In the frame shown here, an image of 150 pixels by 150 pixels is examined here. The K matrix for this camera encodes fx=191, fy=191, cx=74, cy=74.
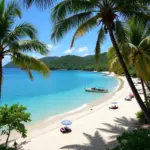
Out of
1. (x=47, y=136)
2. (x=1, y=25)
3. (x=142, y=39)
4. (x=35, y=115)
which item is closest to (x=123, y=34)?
(x=142, y=39)

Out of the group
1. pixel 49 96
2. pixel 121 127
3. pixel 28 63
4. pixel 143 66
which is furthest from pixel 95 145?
pixel 49 96

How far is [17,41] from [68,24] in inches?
87.8

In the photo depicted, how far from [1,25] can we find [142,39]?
7.82m

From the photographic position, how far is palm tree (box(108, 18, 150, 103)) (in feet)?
30.6

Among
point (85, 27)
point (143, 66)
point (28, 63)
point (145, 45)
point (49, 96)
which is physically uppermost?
point (85, 27)

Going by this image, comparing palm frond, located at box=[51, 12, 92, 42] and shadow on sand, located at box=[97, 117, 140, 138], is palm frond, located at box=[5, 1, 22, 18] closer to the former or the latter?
palm frond, located at box=[51, 12, 92, 42]

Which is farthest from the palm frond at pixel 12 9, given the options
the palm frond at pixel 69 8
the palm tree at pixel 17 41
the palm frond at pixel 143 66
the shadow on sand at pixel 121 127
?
the shadow on sand at pixel 121 127

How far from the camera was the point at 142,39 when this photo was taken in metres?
11.2

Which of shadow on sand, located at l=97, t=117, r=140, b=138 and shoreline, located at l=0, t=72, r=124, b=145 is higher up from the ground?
shadow on sand, located at l=97, t=117, r=140, b=138

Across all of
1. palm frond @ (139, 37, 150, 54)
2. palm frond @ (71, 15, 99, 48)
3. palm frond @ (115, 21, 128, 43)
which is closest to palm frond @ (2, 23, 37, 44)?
palm frond @ (71, 15, 99, 48)

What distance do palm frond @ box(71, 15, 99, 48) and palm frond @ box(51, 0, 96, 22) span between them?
1.48 ft

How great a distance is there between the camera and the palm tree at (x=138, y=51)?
9320 mm

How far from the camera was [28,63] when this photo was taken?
793 centimetres

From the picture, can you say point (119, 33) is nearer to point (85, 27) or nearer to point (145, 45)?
point (85, 27)
